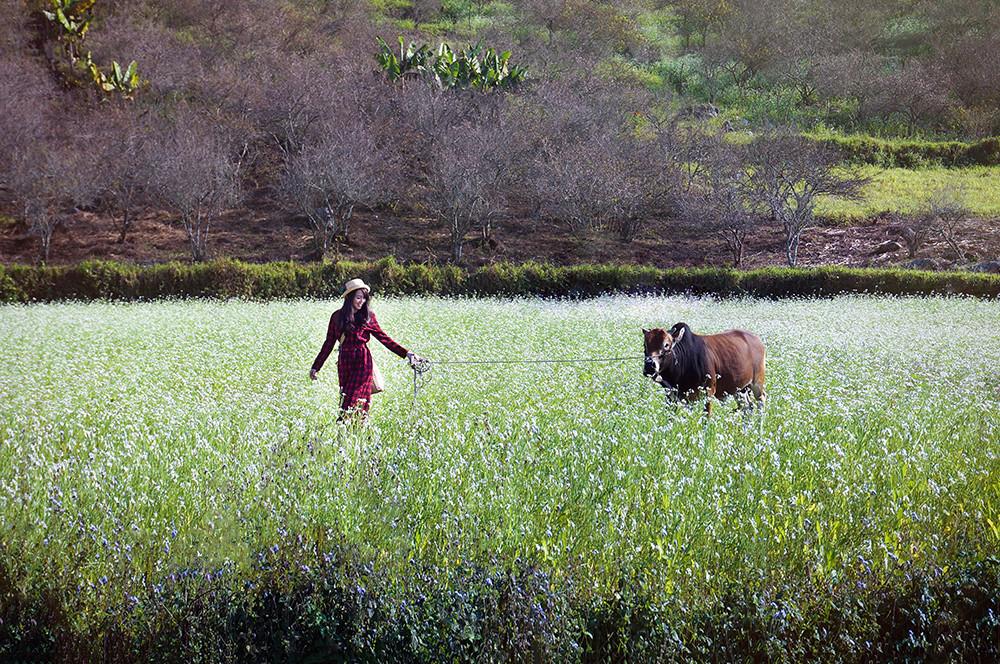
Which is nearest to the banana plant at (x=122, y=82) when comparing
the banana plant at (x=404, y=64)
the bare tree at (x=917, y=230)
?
the banana plant at (x=404, y=64)

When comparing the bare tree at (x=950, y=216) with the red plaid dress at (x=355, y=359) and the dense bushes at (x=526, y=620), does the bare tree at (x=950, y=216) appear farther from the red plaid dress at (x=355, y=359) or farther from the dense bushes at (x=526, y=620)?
the dense bushes at (x=526, y=620)

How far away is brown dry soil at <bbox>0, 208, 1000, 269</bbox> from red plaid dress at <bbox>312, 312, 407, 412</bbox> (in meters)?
26.3

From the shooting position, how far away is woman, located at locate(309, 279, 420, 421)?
868 centimetres

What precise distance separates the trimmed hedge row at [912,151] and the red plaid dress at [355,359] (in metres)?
44.0

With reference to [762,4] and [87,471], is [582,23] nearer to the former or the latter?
[762,4]

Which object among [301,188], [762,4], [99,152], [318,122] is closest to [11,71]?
[99,152]

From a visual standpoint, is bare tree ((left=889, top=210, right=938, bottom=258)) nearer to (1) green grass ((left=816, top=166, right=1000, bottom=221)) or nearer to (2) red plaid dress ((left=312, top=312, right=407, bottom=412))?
(1) green grass ((left=816, top=166, right=1000, bottom=221))

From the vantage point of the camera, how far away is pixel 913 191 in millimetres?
43469

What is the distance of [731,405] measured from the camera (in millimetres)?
8445

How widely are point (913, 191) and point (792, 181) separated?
12.9 metres

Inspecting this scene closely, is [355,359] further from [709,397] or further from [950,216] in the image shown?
[950,216]

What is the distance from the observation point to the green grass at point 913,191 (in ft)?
127

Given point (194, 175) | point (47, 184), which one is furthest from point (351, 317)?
point (47, 184)

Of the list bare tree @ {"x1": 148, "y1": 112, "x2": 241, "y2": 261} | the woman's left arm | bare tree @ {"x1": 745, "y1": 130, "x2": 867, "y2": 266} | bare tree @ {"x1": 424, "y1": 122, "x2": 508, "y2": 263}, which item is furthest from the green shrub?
the woman's left arm
